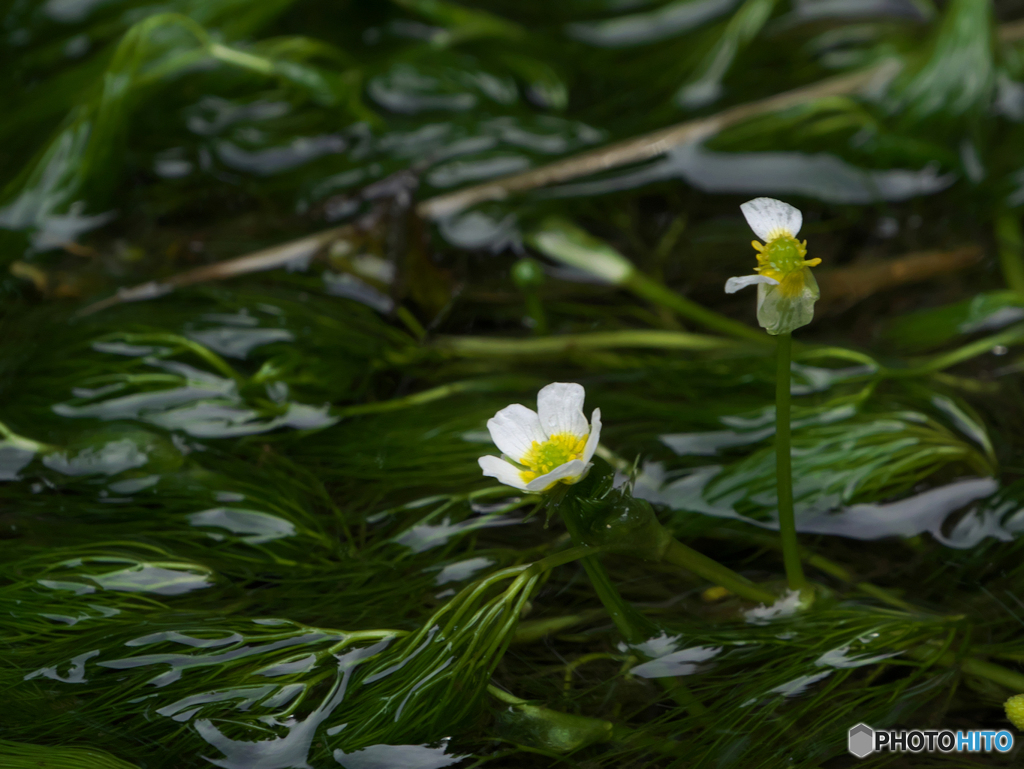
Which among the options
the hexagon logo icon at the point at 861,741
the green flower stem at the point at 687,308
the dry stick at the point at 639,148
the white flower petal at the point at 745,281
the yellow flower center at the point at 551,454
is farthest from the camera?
the dry stick at the point at 639,148

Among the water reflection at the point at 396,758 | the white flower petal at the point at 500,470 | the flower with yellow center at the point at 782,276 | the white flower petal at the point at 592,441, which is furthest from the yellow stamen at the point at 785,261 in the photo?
the water reflection at the point at 396,758

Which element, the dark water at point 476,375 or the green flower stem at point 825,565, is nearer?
the dark water at point 476,375

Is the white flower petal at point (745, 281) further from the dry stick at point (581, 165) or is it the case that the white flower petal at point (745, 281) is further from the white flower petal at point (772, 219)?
the dry stick at point (581, 165)

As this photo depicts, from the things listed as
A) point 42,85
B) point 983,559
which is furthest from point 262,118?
point 983,559

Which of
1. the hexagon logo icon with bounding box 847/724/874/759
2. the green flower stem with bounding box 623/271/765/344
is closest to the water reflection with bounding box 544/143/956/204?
the green flower stem with bounding box 623/271/765/344

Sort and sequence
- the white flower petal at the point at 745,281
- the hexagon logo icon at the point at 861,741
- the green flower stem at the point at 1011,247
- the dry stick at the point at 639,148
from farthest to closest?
1. the dry stick at the point at 639,148
2. the green flower stem at the point at 1011,247
3. the hexagon logo icon at the point at 861,741
4. the white flower petal at the point at 745,281

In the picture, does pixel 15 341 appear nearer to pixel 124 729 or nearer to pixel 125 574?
pixel 125 574
